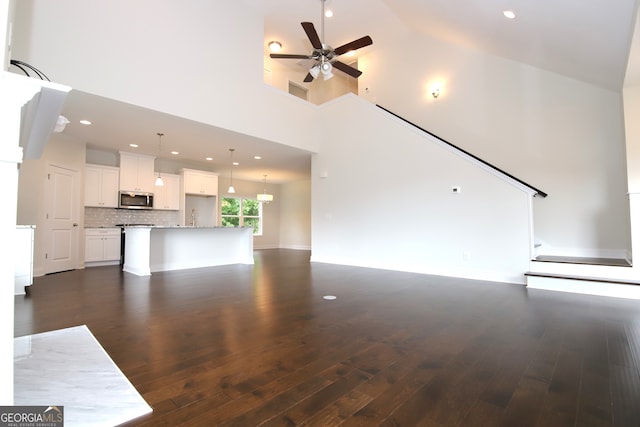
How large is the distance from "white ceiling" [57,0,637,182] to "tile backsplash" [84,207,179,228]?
162cm

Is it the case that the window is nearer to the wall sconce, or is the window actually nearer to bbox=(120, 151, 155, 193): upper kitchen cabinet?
bbox=(120, 151, 155, 193): upper kitchen cabinet

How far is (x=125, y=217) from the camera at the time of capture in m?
7.46

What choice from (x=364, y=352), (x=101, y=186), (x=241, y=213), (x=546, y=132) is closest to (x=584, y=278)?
(x=546, y=132)

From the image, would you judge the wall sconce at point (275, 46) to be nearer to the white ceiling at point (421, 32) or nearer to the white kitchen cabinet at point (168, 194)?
the white ceiling at point (421, 32)

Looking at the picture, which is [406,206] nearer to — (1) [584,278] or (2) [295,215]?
(1) [584,278]

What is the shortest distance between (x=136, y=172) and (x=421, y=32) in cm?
811

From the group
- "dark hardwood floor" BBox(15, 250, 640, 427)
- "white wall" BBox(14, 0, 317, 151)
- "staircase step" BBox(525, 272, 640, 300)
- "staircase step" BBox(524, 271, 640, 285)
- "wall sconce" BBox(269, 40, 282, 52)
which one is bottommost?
"dark hardwood floor" BBox(15, 250, 640, 427)

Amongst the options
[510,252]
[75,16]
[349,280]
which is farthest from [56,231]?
[510,252]

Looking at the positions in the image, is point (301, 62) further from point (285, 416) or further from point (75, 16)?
point (285, 416)

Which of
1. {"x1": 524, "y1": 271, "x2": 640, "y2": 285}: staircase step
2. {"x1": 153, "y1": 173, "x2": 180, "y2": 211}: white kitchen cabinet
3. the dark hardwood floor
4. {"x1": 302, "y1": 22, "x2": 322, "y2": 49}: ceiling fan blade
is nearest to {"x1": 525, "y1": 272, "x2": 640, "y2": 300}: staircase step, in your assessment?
{"x1": 524, "y1": 271, "x2": 640, "y2": 285}: staircase step

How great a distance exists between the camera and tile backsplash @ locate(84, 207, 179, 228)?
6879 mm

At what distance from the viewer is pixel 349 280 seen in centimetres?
473

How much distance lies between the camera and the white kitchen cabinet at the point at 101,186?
6.59 m

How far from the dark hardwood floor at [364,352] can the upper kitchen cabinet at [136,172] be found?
12.6 ft
